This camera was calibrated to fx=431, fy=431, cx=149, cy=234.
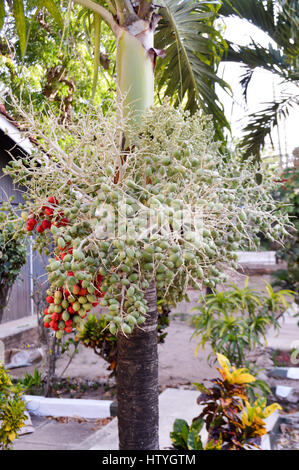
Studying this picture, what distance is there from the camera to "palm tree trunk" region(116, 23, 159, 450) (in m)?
1.91

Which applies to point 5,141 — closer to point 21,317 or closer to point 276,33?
point 21,317

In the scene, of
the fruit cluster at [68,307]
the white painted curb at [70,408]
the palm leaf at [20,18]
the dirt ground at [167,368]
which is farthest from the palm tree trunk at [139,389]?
the dirt ground at [167,368]

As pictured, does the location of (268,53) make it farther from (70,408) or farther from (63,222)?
(70,408)

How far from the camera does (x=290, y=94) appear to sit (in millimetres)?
3812

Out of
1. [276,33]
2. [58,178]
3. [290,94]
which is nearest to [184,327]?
[290,94]

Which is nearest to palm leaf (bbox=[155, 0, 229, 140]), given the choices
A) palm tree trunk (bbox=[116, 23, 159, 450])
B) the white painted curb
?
palm tree trunk (bbox=[116, 23, 159, 450])

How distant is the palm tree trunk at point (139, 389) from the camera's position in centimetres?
191

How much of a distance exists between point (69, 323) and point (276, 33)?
288 cm

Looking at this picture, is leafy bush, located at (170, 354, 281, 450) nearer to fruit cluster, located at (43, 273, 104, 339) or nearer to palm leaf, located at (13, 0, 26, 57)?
fruit cluster, located at (43, 273, 104, 339)

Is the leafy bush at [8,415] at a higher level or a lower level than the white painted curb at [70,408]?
higher

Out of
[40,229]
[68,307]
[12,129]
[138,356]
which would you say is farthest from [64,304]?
[12,129]

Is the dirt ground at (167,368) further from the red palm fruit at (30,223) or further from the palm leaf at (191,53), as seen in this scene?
the red palm fruit at (30,223)
